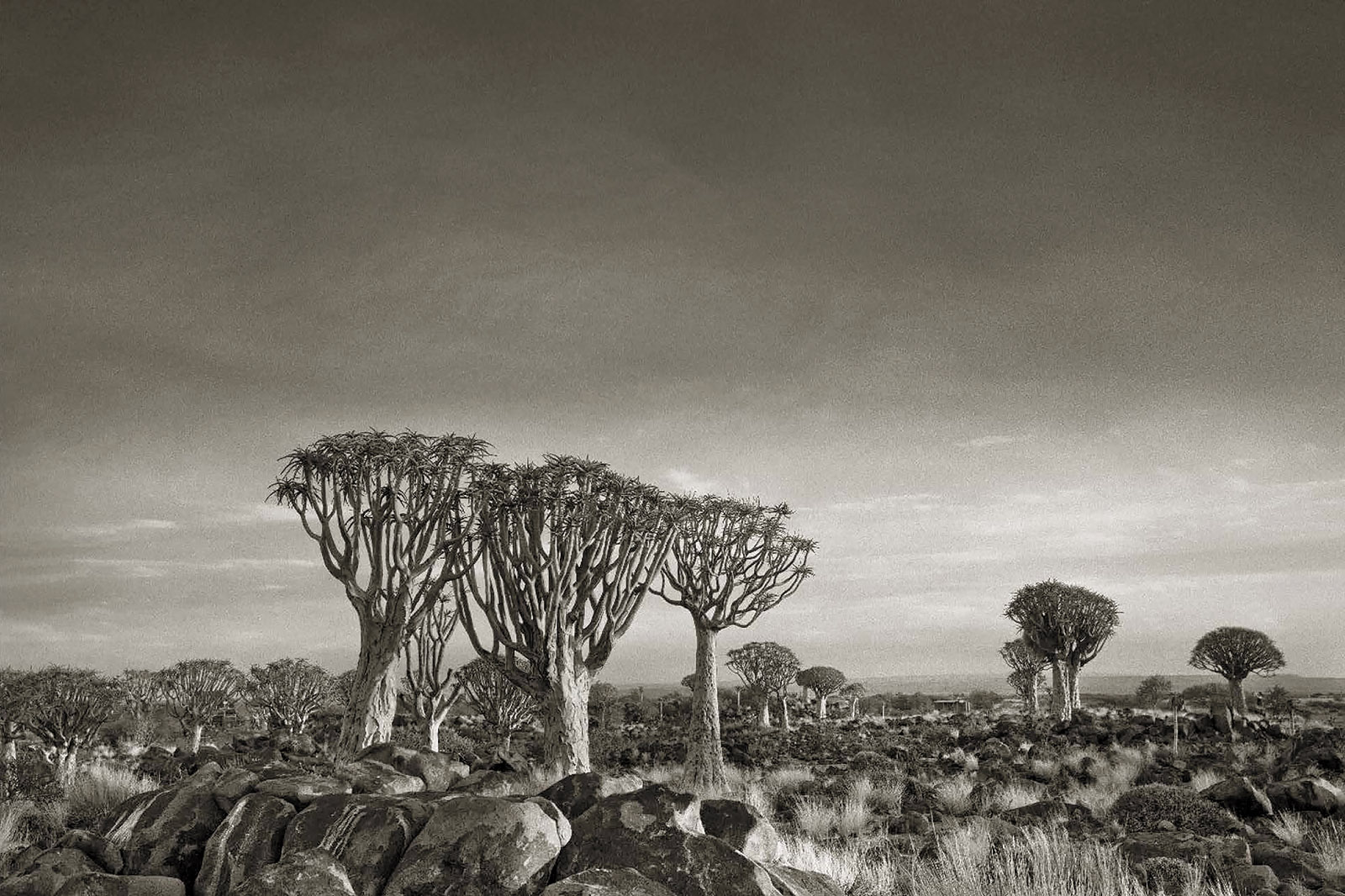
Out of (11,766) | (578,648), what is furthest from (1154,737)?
(11,766)

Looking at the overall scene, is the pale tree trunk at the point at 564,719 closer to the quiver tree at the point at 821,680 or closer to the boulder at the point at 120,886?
the boulder at the point at 120,886

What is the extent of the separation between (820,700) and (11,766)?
137 ft

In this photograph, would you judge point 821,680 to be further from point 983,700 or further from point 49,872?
point 49,872

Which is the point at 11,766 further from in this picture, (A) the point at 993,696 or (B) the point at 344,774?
(A) the point at 993,696

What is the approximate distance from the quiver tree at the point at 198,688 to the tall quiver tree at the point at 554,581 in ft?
91.5

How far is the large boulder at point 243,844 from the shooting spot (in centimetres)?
604

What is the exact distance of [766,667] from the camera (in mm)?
45062

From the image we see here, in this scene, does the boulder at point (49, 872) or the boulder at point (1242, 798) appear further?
the boulder at point (1242, 798)

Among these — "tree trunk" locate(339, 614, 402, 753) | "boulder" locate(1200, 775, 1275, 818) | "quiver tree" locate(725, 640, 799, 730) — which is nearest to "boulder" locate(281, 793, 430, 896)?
"tree trunk" locate(339, 614, 402, 753)

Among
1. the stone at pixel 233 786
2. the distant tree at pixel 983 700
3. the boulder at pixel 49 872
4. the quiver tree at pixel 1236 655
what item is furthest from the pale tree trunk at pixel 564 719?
the distant tree at pixel 983 700

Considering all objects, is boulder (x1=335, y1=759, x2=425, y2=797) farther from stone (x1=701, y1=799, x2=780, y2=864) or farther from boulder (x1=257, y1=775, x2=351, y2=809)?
stone (x1=701, y1=799, x2=780, y2=864)

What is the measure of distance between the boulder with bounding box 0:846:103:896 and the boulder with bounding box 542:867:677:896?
3352 mm

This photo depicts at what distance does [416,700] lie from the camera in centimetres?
A: 1862

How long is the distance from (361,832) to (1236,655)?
143 ft
